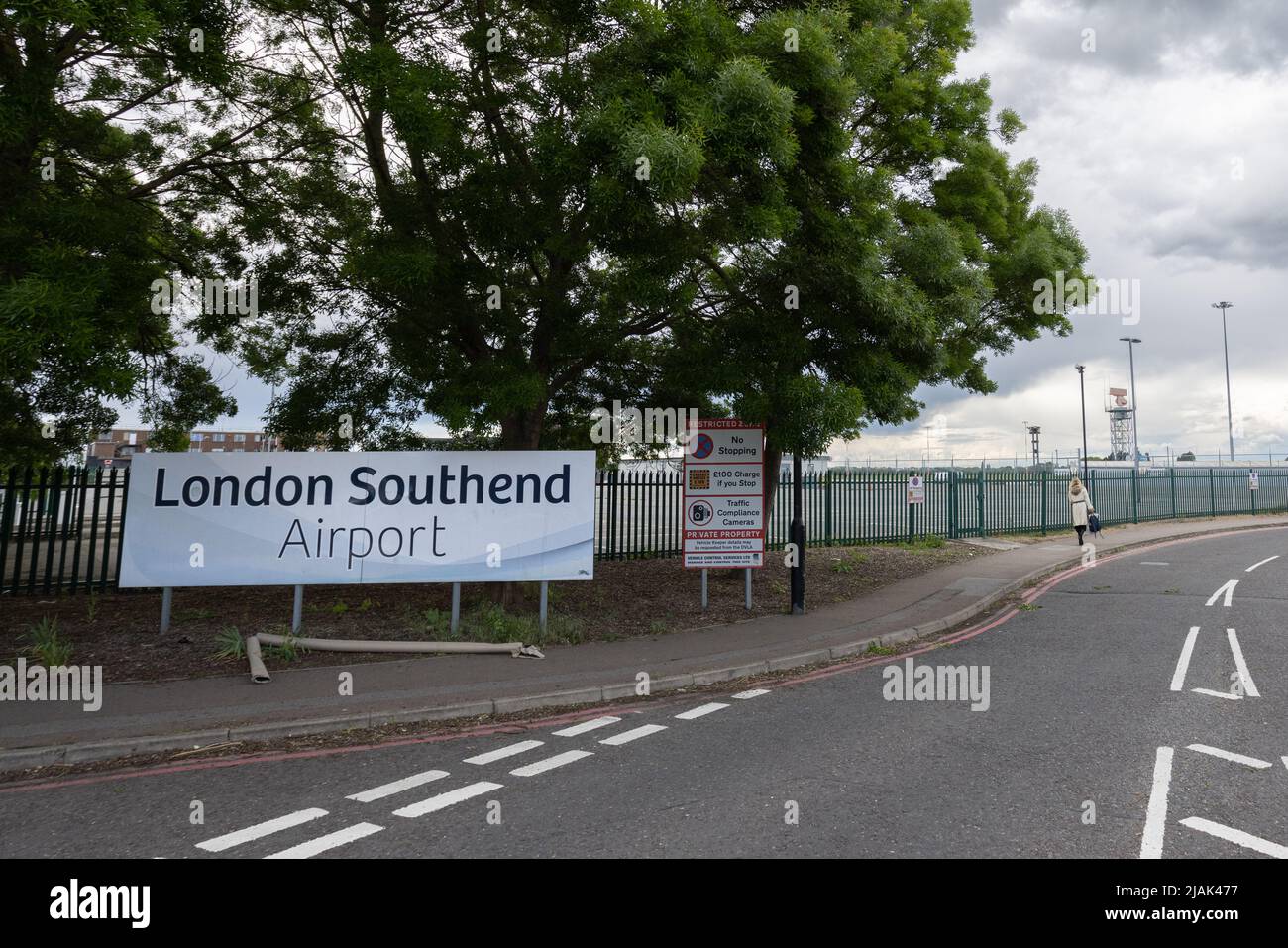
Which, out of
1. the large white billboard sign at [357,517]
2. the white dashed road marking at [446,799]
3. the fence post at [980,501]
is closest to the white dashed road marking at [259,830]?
the white dashed road marking at [446,799]

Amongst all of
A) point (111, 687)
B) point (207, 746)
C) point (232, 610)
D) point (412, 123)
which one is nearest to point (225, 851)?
point (207, 746)

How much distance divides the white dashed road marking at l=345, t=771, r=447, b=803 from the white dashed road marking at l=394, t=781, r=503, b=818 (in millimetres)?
280

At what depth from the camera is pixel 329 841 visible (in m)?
4.06

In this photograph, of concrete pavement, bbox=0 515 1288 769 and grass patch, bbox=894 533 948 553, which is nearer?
concrete pavement, bbox=0 515 1288 769

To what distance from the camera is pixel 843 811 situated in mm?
4355

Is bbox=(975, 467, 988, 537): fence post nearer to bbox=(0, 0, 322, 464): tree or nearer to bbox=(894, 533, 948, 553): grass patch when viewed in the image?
bbox=(894, 533, 948, 553): grass patch

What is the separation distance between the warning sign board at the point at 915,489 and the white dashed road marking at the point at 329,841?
17947 mm

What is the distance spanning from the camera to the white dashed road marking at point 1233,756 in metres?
5.07

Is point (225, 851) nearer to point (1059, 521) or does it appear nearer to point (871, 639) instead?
point (871, 639)

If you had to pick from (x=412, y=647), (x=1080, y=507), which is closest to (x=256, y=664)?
(x=412, y=647)

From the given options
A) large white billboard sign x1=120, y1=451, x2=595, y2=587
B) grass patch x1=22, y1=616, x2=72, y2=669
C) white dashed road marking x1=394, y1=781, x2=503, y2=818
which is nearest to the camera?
white dashed road marking x1=394, y1=781, x2=503, y2=818

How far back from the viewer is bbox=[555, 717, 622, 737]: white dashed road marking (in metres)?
6.04

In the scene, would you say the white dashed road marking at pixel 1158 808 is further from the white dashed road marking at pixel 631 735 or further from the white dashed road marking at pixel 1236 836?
the white dashed road marking at pixel 631 735

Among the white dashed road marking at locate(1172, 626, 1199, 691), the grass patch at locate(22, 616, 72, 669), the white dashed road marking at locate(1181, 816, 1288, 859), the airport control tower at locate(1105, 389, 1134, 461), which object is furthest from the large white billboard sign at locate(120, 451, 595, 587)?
the airport control tower at locate(1105, 389, 1134, 461)
